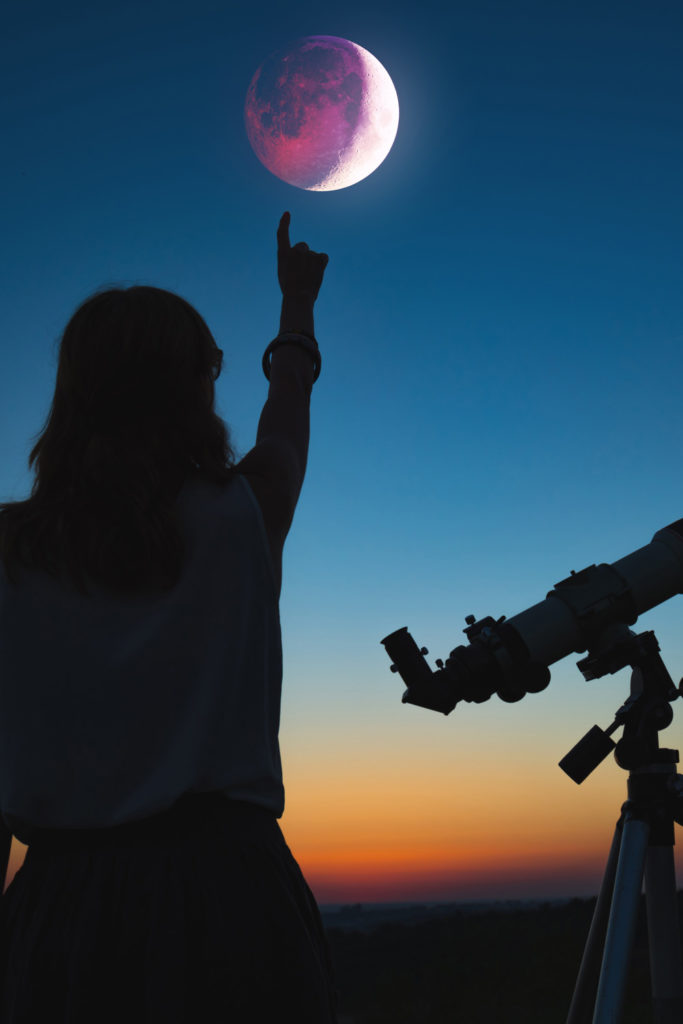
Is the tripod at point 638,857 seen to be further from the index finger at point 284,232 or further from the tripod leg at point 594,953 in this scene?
the index finger at point 284,232

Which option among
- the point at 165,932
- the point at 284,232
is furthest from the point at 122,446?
the point at 284,232

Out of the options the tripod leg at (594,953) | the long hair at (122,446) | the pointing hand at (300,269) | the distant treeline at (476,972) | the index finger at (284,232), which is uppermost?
the index finger at (284,232)

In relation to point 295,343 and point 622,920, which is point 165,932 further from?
point 622,920

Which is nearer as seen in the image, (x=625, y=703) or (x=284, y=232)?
(x=284, y=232)

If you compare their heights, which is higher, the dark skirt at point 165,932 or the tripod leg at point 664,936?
Result: the dark skirt at point 165,932

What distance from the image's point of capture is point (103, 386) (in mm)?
1425

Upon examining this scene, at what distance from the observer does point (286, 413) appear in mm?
1599

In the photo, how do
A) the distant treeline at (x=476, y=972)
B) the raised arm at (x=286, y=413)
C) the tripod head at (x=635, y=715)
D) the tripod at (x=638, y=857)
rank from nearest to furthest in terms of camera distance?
the raised arm at (x=286, y=413)
the tripod at (x=638, y=857)
the tripod head at (x=635, y=715)
the distant treeline at (x=476, y=972)

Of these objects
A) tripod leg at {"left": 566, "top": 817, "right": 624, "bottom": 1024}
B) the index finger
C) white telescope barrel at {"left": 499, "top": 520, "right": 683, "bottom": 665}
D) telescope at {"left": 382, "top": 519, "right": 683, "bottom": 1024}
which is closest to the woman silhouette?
the index finger

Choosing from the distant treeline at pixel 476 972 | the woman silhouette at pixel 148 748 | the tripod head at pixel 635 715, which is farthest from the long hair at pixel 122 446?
the distant treeline at pixel 476 972

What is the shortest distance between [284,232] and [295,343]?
1.75 ft

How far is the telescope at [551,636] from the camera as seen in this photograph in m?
3.35

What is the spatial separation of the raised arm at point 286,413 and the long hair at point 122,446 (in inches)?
2.8

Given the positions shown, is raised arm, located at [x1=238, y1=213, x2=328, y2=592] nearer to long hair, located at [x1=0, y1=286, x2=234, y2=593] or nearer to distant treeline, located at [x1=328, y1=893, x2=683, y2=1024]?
long hair, located at [x1=0, y1=286, x2=234, y2=593]
